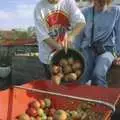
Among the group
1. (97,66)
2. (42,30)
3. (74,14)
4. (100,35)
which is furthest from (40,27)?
(97,66)

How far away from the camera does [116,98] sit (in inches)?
146

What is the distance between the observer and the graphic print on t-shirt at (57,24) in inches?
188

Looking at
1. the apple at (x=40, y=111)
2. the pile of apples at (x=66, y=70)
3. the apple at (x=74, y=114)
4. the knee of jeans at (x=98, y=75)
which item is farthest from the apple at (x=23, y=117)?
the knee of jeans at (x=98, y=75)

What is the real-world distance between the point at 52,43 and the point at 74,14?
428 millimetres

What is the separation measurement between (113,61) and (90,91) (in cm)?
82

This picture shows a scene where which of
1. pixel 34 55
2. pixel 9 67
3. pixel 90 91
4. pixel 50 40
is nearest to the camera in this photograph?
pixel 90 91

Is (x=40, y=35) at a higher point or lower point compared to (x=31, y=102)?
higher

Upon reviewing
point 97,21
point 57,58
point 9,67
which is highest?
point 97,21

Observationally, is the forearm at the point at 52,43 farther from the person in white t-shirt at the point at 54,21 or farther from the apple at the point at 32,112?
the apple at the point at 32,112

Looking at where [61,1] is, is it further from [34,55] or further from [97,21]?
[34,55]

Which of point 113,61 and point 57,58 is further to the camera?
point 113,61

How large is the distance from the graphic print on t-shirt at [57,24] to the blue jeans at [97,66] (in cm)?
32

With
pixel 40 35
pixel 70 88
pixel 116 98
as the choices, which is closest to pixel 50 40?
pixel 40 35

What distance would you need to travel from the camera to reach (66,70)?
4195 mm
